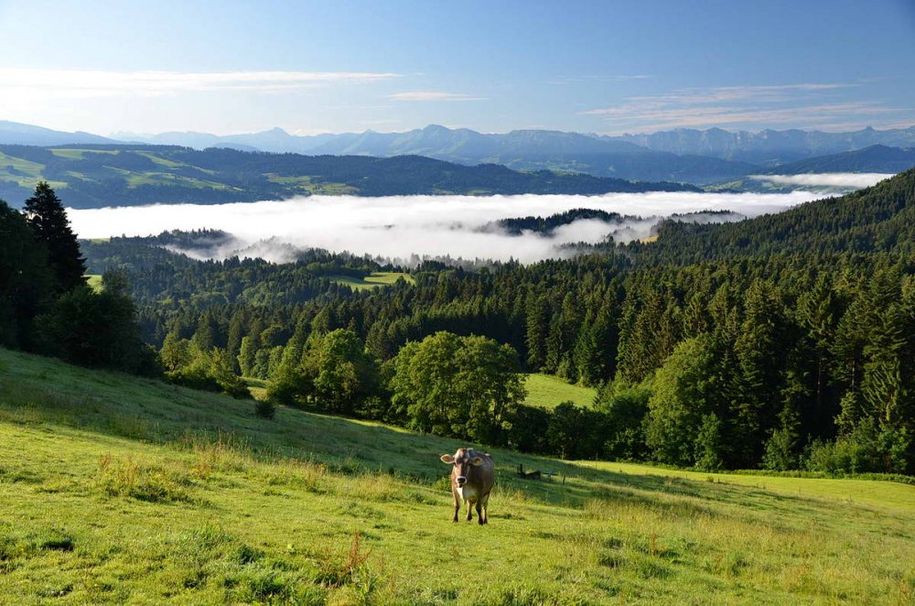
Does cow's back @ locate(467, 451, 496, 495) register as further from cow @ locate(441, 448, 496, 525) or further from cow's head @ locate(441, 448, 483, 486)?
cow's head @ locate(441, 448, 483, 486)

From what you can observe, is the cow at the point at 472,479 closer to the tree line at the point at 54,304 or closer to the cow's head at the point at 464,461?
the cow's head at the point at 464,461

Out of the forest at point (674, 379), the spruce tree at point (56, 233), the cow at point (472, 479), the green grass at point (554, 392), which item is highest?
the spruce tree at point (56, 233)

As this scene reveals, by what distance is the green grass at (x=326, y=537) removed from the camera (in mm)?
8992

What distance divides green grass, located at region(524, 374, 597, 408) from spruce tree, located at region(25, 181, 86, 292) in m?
63.4

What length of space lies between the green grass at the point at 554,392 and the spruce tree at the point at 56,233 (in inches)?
2496

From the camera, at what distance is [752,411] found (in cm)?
6350

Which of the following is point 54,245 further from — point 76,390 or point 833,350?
point 833,350

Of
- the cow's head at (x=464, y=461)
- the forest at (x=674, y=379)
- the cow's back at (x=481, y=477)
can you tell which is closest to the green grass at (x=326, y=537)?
the cow's back at (x=481, y=477)

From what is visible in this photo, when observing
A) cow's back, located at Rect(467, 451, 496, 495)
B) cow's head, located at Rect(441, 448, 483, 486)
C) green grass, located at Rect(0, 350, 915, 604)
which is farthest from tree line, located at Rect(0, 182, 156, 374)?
cow's back, located at Rect(467, 451, 496, 495)

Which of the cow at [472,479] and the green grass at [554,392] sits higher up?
the cow at [472,479]

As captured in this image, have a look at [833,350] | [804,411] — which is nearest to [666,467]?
[804,411]

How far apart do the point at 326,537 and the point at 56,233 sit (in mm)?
60577

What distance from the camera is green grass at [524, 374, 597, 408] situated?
9644 cm

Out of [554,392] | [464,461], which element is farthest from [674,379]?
[464,461]
